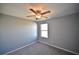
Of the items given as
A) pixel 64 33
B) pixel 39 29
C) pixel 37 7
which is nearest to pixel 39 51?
pixel 39 29

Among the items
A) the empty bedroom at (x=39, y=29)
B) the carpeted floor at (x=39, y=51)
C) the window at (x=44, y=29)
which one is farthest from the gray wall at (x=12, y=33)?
the window at (x=44, y=29)

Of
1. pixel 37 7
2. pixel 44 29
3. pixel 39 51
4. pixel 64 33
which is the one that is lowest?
pixel 39 51

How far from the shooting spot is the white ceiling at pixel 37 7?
1.45 metres

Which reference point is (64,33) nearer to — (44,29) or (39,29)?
(44,29)

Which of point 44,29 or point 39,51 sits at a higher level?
point 44,29

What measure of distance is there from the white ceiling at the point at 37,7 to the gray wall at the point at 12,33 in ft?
0.49

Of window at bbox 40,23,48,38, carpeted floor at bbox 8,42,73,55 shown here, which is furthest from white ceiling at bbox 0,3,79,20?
carpeted floor at bbox 8,42,73,55

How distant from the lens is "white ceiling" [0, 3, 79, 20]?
1.45 m

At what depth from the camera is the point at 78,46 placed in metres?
1.56

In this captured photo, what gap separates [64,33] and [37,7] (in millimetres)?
882

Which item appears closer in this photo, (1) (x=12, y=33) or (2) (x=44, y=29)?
(1) (x=12, y=33)

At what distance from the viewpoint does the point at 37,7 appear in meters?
1.45
